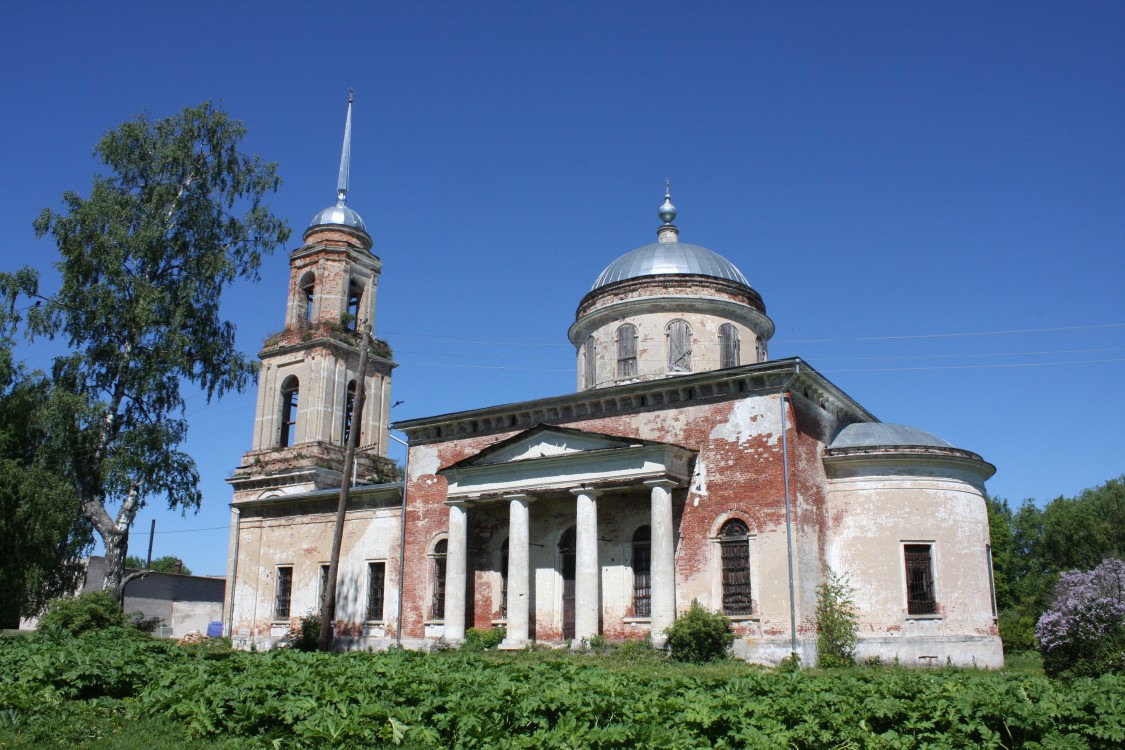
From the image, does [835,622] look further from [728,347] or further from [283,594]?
[283,594]

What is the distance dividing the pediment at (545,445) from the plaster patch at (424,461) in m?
2.32

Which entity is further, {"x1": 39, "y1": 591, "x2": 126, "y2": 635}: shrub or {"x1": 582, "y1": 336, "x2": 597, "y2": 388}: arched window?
{"x1": 582, "y1": 336, "x2": 597, "y2": 388}: arched window

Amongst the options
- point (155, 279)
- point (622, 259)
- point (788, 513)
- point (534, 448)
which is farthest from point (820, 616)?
point (155, 279)

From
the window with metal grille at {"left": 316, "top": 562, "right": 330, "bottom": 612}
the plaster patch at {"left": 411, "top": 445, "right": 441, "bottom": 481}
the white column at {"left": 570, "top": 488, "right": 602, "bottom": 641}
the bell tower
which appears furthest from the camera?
the bell tower

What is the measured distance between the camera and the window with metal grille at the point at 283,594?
29.6m

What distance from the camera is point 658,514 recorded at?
21.1 m

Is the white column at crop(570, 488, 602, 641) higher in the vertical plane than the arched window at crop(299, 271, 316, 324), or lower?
lower

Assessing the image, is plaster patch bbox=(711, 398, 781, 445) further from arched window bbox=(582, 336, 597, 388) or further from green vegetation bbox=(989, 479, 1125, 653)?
green vegetation bbox=(989, 479, 1125, 653)

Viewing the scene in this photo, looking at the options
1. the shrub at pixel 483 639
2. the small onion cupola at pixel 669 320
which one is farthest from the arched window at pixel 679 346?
the shrub at pixel 483 639

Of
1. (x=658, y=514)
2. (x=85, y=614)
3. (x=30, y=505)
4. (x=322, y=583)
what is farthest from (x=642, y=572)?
(x=30, y=505)

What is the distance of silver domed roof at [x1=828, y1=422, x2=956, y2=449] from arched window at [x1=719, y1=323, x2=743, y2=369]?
172 inches

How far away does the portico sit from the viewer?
21188 millimetres

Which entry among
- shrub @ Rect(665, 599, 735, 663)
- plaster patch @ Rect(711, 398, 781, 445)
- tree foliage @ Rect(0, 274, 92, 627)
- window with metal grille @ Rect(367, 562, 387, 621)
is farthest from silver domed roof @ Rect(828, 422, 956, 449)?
tree foliage @ Rect(0, 274, 92, 627)

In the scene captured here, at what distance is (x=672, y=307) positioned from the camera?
27.2 metres
